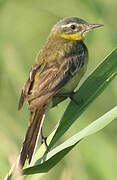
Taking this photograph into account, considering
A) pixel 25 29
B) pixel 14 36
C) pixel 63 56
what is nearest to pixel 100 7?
pixel 63 56

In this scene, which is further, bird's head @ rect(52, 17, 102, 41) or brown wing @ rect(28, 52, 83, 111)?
bird's head @ rect(52, 17, 102, 41)

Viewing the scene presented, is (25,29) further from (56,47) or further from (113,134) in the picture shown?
(113,134)

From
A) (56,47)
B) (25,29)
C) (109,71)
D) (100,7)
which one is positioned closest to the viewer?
(109,71)

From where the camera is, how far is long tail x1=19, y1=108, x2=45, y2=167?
11.0 ft

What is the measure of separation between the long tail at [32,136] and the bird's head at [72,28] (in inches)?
59.5

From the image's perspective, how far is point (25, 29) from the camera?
7234mm

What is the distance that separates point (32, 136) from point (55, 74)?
931 millimetres

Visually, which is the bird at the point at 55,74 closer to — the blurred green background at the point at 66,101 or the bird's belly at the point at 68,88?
the bird's belly at the point at 68,88

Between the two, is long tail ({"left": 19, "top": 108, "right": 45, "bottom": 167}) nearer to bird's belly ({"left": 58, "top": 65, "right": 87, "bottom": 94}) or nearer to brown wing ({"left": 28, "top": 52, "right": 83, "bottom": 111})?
brown wing ({"left": 28, "top": 52, "right": 83, "bottom": 111})

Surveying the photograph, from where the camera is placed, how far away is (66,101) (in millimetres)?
5105

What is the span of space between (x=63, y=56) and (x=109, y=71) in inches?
38.6

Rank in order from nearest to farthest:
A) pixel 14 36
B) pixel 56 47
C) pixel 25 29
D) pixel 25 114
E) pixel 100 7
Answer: pixel 100 7 < pixel 56 47 < pixel 25 114 < pixel 14 36 < pixel 25 29

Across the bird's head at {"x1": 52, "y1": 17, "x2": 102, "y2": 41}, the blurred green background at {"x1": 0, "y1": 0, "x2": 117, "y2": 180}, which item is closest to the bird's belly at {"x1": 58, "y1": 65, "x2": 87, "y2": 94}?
the blurred green background at {"x1": 0, "y1": 0, "x2": 117, "y2": 180}

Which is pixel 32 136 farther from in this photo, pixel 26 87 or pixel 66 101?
pixel 66 101
